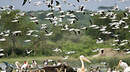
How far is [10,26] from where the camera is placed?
68.2 m

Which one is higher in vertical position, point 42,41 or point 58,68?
point 58,68

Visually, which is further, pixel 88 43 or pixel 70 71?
pixel 88 43

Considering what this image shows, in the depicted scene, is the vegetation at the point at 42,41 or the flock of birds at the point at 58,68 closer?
the flock of birds at the point at 58,68

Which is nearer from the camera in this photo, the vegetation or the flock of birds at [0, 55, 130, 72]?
the flock of birds at [0, 55, 130, 72]

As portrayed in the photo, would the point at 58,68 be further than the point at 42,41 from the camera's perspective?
No

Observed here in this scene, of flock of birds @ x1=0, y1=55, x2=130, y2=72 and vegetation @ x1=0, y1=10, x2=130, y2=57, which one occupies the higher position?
flock of birds @ x1=0, y1=55, x2=130, y2=72

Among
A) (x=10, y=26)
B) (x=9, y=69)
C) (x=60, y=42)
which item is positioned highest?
(x=9, y=69)

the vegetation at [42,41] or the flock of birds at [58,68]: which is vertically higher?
the flock of birds at [58,68]

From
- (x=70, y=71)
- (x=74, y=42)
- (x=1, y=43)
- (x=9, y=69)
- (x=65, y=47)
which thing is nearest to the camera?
(x=70, y=71)

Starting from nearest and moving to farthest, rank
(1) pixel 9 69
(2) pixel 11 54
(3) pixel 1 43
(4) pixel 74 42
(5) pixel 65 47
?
(1) pixel 9 69, (2) pixel 11 54, (3) pixel 1 43, (5) pixel 65 47, (4) pixel 74 42

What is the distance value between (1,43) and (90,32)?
1734cm

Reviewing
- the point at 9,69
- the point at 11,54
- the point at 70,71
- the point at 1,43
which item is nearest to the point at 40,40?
the point at 1,43

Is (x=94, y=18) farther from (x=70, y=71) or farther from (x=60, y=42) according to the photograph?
(x=70, y=71)

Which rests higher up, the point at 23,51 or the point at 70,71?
the point at 70,71
